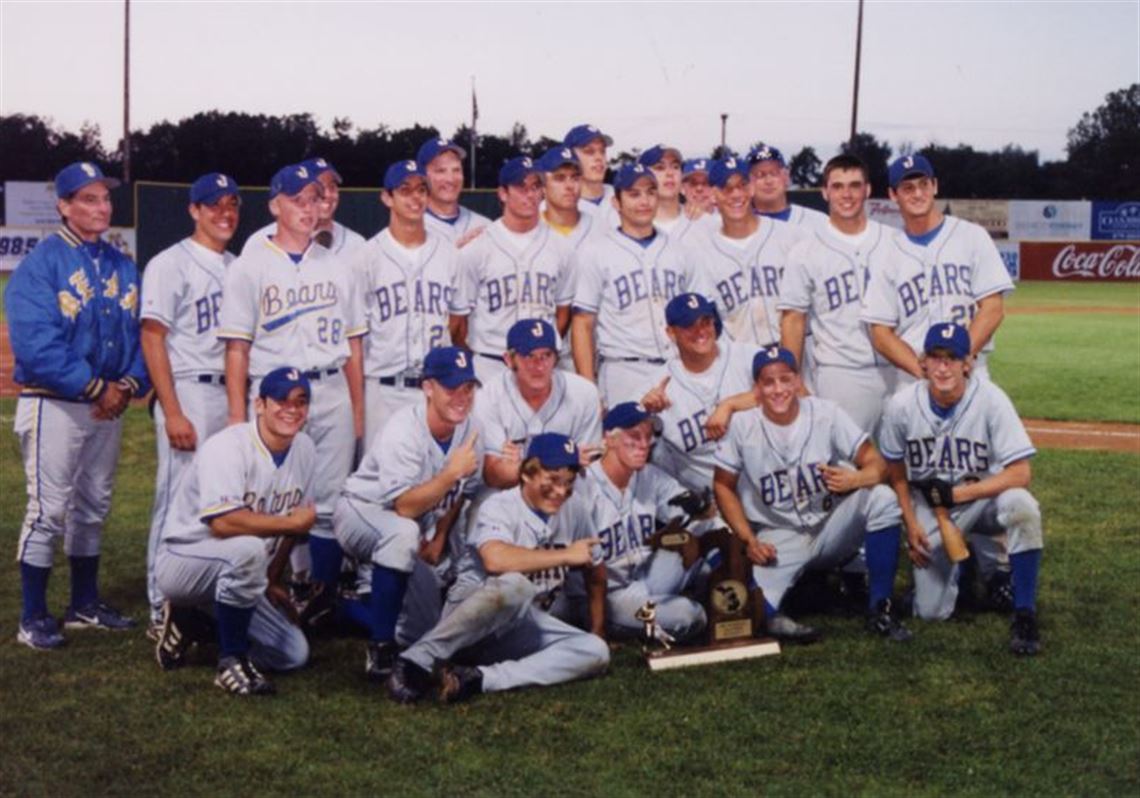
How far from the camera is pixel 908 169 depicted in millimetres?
6238

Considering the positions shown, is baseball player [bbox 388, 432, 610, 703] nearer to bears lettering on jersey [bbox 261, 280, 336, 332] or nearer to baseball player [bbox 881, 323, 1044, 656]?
bears lettering on jersey [bbox 261, 280, 336, 332]

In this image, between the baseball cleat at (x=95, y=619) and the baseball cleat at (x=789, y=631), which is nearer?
the baseball cleat at (x=789, y=631)

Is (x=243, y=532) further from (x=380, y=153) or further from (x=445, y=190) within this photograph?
(x=380, y=153)

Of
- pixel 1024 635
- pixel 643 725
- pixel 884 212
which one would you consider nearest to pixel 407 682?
pixel 643 725

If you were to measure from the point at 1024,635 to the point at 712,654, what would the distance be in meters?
1.18

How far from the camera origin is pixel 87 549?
5.74 meters

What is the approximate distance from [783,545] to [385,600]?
5.68 ft

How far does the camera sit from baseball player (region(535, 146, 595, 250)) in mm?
6418

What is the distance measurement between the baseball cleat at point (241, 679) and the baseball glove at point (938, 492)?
107 inches

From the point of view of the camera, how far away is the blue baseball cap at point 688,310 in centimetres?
584

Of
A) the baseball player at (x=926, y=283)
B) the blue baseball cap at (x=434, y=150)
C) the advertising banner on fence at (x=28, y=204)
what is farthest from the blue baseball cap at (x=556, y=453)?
the advertising banner on fence at (x=28, y=204)

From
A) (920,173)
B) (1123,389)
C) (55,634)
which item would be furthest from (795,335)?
(1123,389)

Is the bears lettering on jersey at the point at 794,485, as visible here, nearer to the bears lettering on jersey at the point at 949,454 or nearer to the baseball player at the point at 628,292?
the bears lettering on jersey at the point at 949,454

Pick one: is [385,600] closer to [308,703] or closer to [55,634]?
[308,703]
